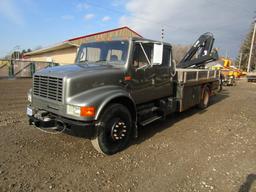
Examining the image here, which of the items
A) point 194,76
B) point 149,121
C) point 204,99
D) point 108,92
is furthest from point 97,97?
point 204,99

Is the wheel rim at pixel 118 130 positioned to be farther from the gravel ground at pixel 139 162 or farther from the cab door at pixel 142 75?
the cab door at pixel 142 75

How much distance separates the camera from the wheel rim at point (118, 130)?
3.97 metres

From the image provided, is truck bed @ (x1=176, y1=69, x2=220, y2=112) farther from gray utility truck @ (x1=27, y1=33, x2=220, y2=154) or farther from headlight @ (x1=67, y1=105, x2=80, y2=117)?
headlight @ (x1=67, y1=105, x2=80, y2=117)

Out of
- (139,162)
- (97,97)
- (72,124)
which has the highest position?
(97,97)

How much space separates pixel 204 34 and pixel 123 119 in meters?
9.39

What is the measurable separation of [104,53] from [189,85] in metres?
3.26

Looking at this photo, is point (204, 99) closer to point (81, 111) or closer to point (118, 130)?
point (118, 130)

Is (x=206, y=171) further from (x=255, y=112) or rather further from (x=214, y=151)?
(x=255, y=112)

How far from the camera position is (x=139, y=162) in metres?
3.82

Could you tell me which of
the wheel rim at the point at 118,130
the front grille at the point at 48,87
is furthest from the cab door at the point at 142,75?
the front grille at the point at 48,87

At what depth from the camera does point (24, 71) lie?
20.8 meters

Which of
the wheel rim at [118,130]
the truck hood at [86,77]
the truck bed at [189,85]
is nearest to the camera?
the truck hood at [86,77]

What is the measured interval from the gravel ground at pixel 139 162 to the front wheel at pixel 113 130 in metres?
0.20

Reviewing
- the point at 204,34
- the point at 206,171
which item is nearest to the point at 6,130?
the point at 206,171
